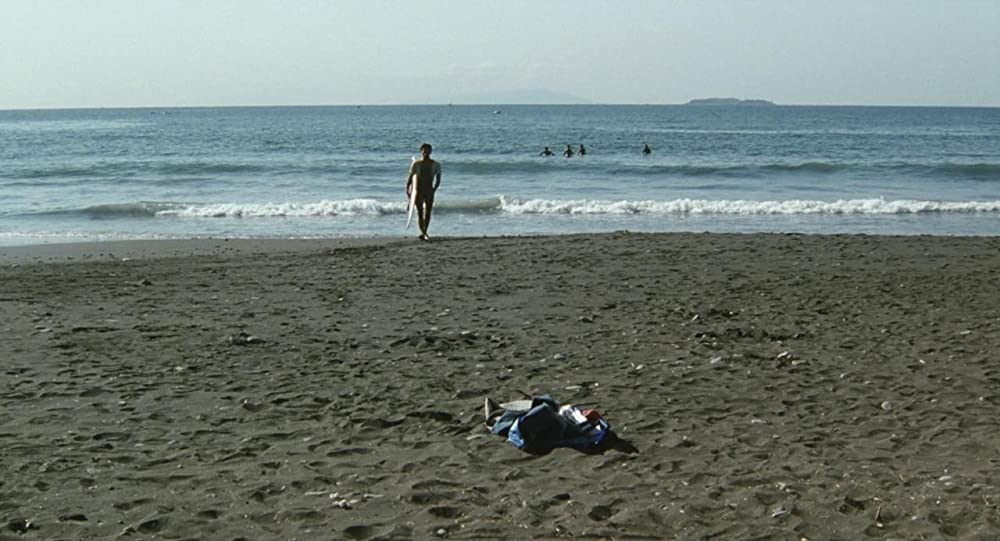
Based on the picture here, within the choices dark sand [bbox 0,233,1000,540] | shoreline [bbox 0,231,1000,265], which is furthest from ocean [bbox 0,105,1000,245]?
dark sand [bbox 0,233,1000,540]

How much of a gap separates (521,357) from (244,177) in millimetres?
30679

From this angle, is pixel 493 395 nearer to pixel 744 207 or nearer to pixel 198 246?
pixel 198 246

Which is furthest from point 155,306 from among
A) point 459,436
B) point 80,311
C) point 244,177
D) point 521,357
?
point 244,177

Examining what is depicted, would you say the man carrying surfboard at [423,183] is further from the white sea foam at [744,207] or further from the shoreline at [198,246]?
the white sea foam at [744,207]

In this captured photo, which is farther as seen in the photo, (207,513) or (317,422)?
(317,422)

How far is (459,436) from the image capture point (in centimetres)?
649

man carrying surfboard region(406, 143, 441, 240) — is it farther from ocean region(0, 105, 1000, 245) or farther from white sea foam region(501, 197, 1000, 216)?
white sea foam region(501, 197, 1000, 216)

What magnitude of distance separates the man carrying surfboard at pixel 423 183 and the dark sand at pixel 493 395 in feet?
13.4

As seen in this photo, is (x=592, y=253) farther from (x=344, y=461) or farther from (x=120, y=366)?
(x=344, y=461)

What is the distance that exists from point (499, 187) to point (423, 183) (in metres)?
16.4

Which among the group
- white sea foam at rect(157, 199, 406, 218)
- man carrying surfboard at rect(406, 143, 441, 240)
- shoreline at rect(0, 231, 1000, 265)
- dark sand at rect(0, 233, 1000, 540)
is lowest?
white sea foam at rect(157, 199, 406, 218)

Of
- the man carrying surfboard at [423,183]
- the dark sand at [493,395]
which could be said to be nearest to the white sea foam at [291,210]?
the man carrying surfboard at [423,183]

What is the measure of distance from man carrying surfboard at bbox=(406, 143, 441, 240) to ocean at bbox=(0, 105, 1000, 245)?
3.17 meters

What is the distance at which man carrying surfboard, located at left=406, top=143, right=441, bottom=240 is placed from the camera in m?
17.0
